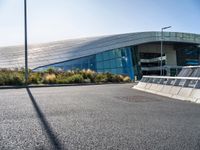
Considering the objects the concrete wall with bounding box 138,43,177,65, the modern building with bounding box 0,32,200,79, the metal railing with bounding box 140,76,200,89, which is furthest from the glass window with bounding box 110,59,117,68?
the metal railing with bounding box 140,76,200,89

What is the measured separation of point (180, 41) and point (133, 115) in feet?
156

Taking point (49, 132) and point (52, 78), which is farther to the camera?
point (52, 78)

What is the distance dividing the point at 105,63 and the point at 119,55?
3.30m

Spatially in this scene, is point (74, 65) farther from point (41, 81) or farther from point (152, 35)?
point (41, 81)

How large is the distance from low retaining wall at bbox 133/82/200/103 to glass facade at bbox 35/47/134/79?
1088 inches

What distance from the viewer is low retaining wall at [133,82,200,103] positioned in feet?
32.1

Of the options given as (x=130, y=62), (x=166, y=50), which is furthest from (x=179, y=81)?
(x=166, y=50)

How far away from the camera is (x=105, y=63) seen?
4347 centimetres

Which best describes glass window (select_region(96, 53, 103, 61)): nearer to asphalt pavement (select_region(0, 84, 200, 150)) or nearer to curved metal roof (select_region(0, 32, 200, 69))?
curved metal roof (select_region(0, 32, 200, 69))

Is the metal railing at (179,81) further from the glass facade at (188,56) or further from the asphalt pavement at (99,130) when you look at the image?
the glass facade at (188,56)

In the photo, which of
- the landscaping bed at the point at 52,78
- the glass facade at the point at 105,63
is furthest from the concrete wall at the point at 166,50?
the landscaping bed at the point at 52,78

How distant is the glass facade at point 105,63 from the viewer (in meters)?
42.8

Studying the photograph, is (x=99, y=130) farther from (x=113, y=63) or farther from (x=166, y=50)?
(x=166, y=50)

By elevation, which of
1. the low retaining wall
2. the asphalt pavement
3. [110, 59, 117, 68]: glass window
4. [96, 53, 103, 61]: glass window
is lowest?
the asphalt pavement
